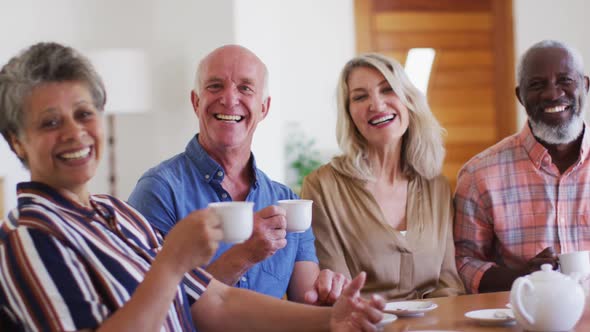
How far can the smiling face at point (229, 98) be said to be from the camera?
7.68 feet

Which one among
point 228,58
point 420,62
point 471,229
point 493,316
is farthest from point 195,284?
point 420,62

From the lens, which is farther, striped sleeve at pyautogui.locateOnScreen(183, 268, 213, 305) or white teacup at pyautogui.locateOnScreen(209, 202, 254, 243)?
striped sleeve at pyautogui.locateOnScreen(183, 268, 213, 305)

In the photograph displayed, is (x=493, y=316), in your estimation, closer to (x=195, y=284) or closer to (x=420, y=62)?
(x=195, y=284)

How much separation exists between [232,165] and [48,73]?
1.04 metres

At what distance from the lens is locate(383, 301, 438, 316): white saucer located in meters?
1.79

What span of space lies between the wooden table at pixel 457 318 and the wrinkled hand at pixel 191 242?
55 centimetres

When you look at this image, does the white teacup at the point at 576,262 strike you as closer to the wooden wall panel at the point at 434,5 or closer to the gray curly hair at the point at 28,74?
the gray curly hair at the point at 28,74

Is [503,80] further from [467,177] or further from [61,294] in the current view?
[61,294]

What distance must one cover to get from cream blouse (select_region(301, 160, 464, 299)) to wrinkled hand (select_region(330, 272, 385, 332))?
91 centimetres

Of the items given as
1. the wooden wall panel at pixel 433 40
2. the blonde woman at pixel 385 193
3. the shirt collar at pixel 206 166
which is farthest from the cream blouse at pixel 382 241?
the wooden wall panel at pixel 433 40

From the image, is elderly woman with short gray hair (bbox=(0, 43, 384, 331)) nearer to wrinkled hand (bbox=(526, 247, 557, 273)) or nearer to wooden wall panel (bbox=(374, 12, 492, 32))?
wrinkled hand (bbox=(526, 247, 557, 273))

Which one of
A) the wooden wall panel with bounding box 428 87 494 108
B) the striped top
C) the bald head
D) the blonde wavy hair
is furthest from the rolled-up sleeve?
the wooden wall panel with bounding box 428 87 494 108

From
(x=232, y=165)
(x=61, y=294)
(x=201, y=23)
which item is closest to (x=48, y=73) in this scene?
(x=61, y=294)

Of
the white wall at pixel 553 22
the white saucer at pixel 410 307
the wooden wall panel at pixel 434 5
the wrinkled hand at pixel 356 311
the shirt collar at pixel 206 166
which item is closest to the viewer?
the wrinkled hand at pixel 356 311
